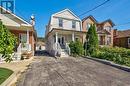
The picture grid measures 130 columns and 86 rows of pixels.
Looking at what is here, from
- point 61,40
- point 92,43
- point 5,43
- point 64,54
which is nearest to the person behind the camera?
point 5,43

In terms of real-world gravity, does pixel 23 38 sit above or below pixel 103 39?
below

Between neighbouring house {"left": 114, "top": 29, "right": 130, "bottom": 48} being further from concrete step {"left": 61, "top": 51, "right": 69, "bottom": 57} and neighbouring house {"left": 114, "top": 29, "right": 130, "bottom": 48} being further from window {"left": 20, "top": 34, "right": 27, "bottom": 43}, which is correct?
window {"left": 20, "top": 34, "right": 27, "bottom": 43}

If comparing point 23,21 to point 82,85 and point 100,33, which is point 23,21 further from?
point 100,33

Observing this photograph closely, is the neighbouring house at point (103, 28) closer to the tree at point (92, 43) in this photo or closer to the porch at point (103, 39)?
the porch at point (103, 39)

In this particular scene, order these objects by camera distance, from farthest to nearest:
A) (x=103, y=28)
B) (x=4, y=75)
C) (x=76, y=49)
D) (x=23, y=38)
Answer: (x=103, y=28), (x=76, y=49), (x=23, y=38), (x=4, y=75)

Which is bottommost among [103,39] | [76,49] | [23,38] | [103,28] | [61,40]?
[76,49]

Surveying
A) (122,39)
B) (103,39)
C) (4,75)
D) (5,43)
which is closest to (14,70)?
(4,75)

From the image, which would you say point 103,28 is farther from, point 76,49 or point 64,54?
Answer: point 64,54

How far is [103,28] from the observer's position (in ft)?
112

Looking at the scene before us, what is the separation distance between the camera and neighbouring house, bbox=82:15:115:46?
30.9 meters

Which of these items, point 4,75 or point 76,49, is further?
point 76,49

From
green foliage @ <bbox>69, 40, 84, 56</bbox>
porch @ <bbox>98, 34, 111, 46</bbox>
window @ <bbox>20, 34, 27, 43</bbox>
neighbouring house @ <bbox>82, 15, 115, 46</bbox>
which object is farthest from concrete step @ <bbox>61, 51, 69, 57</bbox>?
porch @ <bbox>98, 34, 111, 46</bbox>

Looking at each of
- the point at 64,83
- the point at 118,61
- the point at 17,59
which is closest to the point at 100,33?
the point at 118,61

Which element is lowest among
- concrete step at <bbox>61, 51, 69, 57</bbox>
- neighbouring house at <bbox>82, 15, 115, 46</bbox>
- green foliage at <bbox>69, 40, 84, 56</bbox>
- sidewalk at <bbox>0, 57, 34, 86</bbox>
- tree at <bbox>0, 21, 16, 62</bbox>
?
sidewalk at <bbox>0, 57, 34, 86</bbox>
